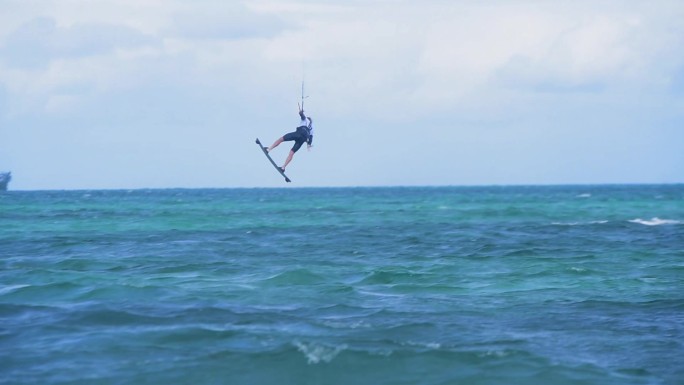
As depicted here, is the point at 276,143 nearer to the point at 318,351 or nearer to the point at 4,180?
the point at 318,351

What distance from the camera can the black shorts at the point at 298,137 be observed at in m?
20.2

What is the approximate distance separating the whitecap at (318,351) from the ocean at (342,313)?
0.11 feet

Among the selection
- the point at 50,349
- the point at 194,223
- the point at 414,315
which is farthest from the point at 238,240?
the point at 50,349

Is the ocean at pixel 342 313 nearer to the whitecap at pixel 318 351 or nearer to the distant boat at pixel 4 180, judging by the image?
the whitecap at pixel 318 351

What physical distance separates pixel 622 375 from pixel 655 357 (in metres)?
1.14

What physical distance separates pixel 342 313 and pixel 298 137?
5.07m

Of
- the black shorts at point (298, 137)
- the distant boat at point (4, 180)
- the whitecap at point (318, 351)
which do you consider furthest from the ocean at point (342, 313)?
the distant boat at point (4, 180)

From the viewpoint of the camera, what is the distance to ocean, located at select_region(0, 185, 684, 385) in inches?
506

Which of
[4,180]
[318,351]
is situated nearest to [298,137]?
[318,351]

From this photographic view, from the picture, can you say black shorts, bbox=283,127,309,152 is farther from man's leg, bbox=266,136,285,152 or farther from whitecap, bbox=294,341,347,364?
whitecap, bbox=294,341,347,364

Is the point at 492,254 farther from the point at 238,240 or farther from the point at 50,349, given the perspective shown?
the point at 50,349

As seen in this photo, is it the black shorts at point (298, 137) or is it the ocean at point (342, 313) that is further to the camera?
the black shorts at point (298, 137)

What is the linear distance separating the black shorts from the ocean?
281cm

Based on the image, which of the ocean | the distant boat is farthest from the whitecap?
the distant boat
